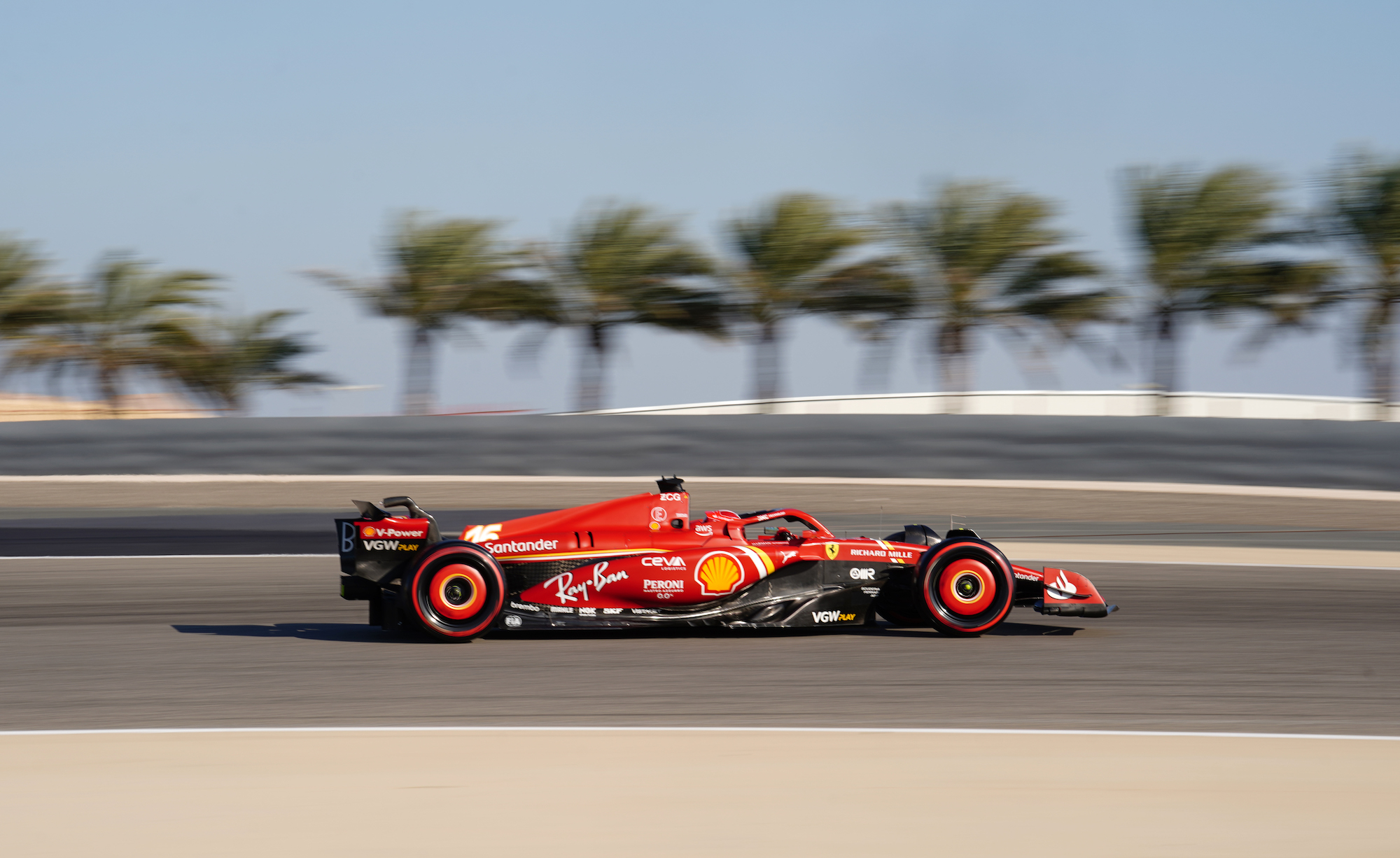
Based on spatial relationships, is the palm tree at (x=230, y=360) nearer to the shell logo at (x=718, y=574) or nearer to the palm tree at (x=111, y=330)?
the palm tree at (x=111, y=330)

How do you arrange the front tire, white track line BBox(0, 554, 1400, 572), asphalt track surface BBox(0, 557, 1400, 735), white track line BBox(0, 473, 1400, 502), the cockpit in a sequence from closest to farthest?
asphalt track surface BBox(0, 557, 1400, 735), the front tire, the cockpit, white track line BBox(0, 554, 1400, 572), white track line BBox(0, 473, 1400, 502)

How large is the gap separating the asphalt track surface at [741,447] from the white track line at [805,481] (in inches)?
3.4

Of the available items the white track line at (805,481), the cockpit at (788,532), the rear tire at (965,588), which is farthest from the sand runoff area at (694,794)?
the white track line at (805,481)

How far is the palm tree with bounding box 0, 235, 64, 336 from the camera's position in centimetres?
2361

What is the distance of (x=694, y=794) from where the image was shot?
499 centimetres

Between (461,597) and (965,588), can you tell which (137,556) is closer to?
(461,597)

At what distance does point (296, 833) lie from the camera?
4.53m

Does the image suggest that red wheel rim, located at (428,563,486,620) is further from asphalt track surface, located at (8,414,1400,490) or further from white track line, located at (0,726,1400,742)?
asphalt track surface, located at (8,414,1400,490)

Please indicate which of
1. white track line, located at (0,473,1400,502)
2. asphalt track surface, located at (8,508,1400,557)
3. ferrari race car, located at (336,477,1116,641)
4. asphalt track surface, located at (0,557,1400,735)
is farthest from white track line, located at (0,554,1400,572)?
white track line, located at (0,473,1400,502)

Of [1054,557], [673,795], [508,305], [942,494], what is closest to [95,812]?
[673,795]

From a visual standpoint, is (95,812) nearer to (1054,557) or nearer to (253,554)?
(253,554)

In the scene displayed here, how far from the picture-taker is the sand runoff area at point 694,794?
445 cm

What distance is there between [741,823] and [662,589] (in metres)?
3.62

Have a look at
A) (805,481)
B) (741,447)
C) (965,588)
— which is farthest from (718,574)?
(741,447)
